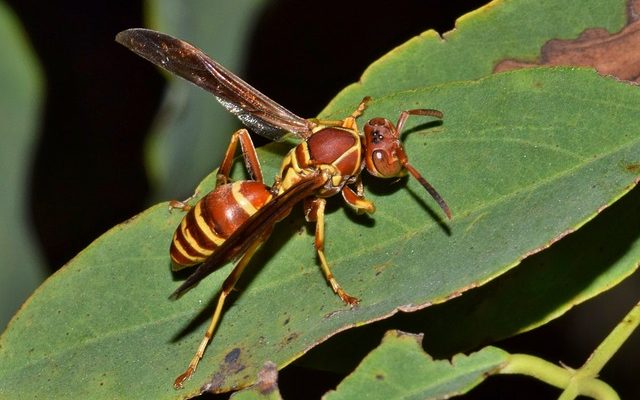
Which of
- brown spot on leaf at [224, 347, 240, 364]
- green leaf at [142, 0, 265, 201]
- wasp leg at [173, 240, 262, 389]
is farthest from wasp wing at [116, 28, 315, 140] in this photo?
brown spot on leaf at [224, 347, 240, 364]

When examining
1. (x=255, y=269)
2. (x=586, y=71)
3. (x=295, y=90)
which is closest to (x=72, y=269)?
(x=255, y=269)

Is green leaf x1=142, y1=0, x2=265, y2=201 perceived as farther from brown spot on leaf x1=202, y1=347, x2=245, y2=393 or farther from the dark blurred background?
the dark blurred background

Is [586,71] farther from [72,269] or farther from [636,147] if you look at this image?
[72,269]

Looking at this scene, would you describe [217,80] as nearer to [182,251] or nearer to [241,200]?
[241,200]

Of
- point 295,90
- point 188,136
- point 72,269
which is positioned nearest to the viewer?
point 72,269

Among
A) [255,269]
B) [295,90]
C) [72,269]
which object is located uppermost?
[72,269]

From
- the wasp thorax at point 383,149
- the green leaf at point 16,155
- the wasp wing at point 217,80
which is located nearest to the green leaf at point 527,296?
the wasp thorax at point 383,149

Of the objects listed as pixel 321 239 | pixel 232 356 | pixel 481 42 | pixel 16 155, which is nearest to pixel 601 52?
pixel 481 42
